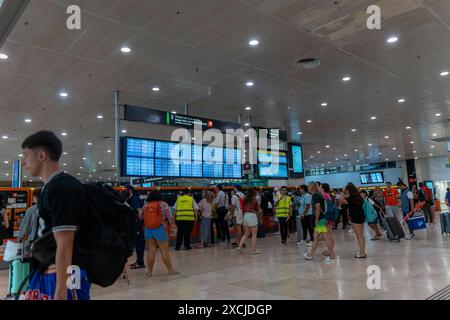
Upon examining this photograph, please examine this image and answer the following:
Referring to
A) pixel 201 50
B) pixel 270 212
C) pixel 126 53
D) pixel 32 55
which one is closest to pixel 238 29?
pixel 201 50

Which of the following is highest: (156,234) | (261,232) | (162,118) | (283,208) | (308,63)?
(308,63)

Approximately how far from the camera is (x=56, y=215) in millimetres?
1752

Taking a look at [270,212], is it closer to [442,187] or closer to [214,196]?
[214,196]

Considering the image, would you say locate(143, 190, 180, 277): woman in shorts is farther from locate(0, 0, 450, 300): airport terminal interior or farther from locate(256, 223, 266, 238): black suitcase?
locate(256, 223, 266, 238): black suitcase

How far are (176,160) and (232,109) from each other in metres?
3.73

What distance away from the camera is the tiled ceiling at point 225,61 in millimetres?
6430

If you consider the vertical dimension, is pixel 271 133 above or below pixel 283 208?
above

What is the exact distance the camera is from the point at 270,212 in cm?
1352

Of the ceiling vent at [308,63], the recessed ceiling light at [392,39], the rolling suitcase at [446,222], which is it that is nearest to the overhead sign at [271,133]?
the ceiling vent at [308,63]

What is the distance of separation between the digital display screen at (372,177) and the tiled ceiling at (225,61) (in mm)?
24501

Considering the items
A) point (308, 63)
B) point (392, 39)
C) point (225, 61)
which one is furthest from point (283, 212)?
point (392, 39)

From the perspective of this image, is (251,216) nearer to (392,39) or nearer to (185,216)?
(185,216)

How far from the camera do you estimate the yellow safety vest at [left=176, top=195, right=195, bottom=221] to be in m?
9.67

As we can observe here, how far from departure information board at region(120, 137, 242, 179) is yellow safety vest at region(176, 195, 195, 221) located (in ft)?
3.37
